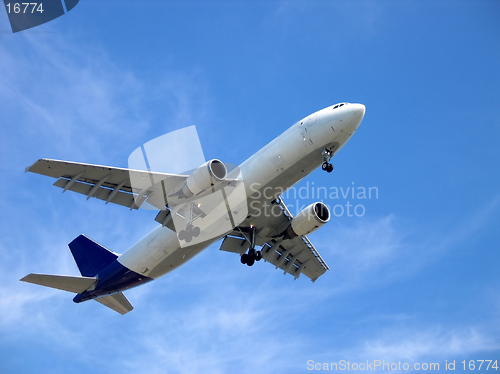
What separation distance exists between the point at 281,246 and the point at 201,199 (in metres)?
9.97

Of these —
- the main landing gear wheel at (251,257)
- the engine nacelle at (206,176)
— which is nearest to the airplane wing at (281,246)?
the main landing gear wheel at (251,257)

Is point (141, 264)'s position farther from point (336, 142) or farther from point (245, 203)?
point (336, 142)

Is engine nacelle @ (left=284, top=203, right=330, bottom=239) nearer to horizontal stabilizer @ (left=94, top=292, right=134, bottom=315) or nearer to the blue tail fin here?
the blue tail fin

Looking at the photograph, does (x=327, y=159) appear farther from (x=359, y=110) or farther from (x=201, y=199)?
(x=201, y=199)

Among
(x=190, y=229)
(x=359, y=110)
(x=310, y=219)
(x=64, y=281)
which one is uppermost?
(x=359, y=110)

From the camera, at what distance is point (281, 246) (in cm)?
3344

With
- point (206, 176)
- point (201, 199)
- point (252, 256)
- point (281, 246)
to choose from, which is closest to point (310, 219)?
point (252, 256)

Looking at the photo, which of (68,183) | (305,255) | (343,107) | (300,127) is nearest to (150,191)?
(68,183)

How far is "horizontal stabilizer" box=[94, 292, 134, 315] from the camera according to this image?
107 ft

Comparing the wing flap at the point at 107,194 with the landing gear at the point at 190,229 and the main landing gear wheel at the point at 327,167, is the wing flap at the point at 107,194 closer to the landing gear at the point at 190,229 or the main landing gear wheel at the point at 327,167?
the landing gear at the point at 190,229

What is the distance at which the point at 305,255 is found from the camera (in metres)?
34.0

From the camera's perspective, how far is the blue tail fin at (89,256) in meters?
30.9

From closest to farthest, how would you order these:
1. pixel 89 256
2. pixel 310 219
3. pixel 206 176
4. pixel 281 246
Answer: pixel 206 176, pixel 310 219, pixel 89 256, pixel 281 246

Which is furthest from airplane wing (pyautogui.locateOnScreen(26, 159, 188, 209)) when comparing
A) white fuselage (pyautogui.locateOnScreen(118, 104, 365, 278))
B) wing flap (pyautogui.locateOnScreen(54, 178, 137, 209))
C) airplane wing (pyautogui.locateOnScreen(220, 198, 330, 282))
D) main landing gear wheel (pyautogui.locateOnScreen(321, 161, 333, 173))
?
main landing gear wheel (pyautogui.locateOnScreen(321, 161, 333, 173))
